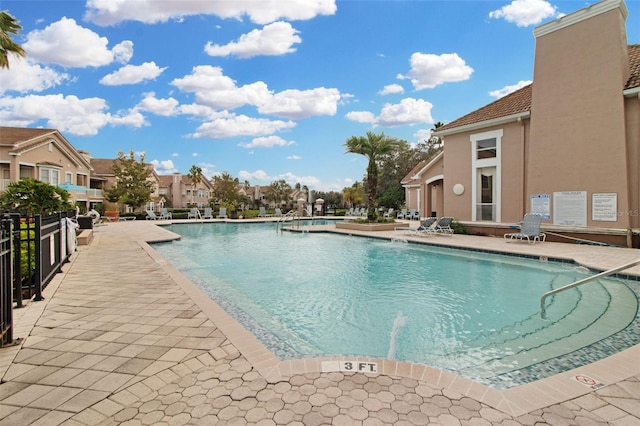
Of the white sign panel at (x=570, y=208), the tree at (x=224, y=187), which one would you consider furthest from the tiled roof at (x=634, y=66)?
the tree at (x=224, y=187)

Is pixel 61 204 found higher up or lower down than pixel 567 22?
lower down

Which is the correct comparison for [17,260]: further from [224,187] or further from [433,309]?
[224,187]

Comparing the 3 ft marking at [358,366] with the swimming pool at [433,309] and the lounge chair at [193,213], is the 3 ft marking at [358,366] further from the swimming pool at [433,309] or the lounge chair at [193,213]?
the lounge chair at [193,213]

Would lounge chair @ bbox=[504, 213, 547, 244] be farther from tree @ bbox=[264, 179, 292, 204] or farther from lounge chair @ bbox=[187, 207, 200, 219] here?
tree @ bbox=[264, 179, 292, 204]

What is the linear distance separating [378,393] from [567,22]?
Answer: 13.7 m

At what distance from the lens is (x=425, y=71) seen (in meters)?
21.1

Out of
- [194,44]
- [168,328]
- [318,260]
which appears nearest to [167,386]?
[168,328]

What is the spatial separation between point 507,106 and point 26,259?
1522 cm

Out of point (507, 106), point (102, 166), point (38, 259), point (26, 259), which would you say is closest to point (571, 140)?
point (507, 106)

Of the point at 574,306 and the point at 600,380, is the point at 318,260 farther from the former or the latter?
the point at 600,380

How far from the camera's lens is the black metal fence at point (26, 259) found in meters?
3.18

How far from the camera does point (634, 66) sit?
10.5m

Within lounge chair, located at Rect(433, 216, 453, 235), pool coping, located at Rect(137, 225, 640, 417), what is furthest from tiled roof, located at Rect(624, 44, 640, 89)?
pool coping, located at Rect(137, 225, 640, 417)

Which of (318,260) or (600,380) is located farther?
(318,260)
